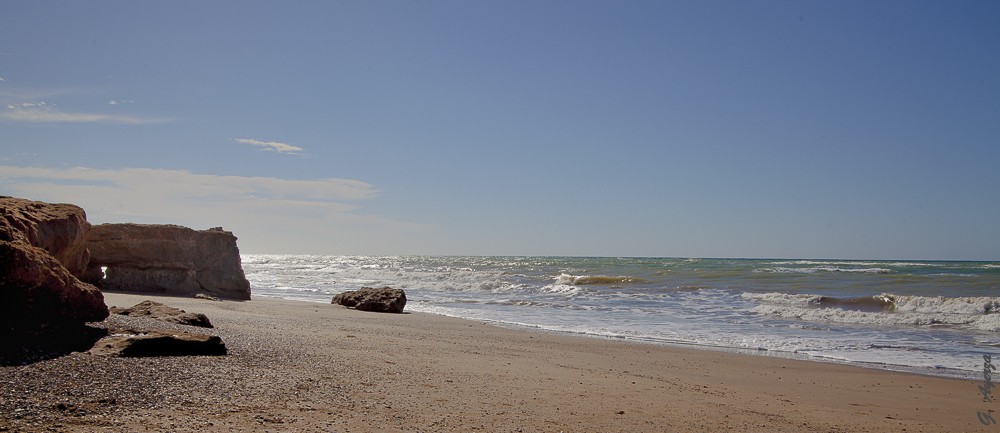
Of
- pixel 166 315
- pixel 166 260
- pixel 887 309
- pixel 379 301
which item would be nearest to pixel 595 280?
pixel 887 309

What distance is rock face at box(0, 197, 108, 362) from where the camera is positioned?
4883 millimetres

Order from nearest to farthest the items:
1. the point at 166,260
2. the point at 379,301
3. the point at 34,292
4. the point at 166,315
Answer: the point at 34,292 < the point at 166,315 < the point at 379,301 < the point at 166,260

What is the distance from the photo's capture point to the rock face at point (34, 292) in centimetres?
488

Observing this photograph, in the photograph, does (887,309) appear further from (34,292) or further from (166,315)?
(34,292)

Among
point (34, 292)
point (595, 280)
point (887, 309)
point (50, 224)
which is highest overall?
point (50, 224)

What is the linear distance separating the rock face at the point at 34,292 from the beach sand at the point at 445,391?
0.51 m

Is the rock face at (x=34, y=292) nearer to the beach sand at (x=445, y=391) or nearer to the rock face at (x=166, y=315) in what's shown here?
the beach sand at (x=445, y=391)

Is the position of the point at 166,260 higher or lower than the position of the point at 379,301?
higher

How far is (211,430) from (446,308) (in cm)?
1456

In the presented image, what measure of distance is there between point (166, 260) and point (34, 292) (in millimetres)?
11661

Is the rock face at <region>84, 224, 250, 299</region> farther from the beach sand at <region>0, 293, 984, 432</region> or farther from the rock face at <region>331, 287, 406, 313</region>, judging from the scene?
the beach sand at <region>0, 293, 984, 432</region>

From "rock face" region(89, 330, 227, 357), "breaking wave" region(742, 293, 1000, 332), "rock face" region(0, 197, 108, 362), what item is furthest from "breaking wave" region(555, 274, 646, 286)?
"rock face" region(0, 197, 108, 362)

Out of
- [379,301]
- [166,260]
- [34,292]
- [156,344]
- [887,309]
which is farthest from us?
[887,309]

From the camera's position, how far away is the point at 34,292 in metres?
5.14
